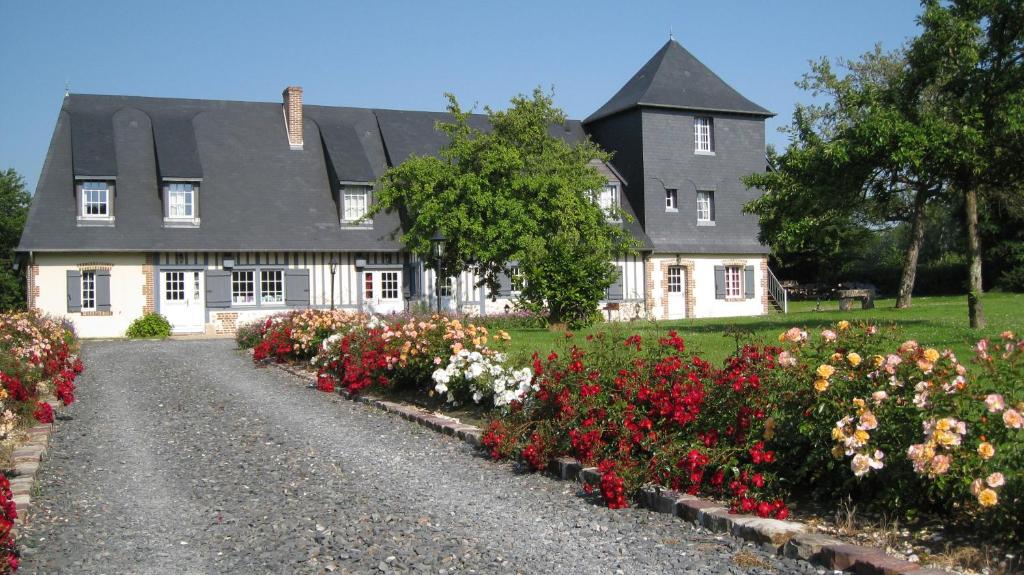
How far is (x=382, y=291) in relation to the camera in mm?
28766

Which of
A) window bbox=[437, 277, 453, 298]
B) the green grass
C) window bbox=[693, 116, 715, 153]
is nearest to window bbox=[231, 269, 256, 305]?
window bbox=[437, 277, 453, 298]

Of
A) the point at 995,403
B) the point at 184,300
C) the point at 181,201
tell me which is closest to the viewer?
the point at 995,403

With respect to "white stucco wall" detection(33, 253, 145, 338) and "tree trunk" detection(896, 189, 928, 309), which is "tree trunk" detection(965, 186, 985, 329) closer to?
"tree trunk" detection(896, 189, 928, 309)

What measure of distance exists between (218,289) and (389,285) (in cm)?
506

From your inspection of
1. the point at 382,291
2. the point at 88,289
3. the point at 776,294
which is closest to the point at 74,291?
the point at 88,289

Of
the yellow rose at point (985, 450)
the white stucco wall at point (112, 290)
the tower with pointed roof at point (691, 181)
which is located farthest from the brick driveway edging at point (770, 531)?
the tower with pointed roof at point (691, 181)

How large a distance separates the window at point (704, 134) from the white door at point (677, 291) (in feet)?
14.6

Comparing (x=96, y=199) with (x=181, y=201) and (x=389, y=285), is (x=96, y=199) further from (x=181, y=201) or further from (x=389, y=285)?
(x=389, y=285)

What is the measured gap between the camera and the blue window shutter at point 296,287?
1086 inches

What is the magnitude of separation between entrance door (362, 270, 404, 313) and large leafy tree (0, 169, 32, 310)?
1465 centimetres

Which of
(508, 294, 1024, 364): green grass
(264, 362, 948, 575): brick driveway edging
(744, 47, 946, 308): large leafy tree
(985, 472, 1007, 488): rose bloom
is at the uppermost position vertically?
(744, 47, 946, 308): large leafy tree

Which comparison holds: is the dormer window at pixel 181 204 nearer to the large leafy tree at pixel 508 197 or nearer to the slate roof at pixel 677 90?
the large leafy tree at pixel 508 197

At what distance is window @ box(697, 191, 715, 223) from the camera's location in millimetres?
32750

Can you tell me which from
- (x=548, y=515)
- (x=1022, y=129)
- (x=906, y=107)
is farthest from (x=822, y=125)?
(x=548, y=515)
